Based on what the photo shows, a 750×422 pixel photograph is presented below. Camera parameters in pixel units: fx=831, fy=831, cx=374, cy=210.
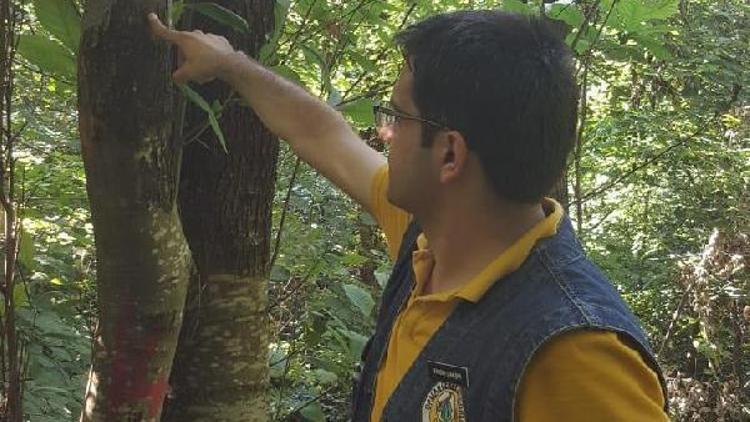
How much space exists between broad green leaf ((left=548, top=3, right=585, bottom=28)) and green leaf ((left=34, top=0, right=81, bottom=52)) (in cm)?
127

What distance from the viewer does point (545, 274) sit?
1.18m

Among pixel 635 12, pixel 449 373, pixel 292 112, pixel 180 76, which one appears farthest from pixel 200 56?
pixel 635 12

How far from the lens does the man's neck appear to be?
131cm

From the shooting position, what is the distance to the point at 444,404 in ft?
3.82

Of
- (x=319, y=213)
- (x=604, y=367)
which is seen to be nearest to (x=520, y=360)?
(x=604, y=367)

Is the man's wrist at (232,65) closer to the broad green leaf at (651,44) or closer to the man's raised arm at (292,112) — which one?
the man's raised arm at (292,112)

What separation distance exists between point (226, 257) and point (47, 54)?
0.68 metres

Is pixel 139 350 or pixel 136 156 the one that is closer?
pixel 136 156

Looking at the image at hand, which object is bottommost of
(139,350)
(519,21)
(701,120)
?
(139,350)

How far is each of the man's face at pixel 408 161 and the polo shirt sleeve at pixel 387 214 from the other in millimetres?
418

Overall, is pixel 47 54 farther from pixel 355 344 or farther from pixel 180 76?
pixel 355 344

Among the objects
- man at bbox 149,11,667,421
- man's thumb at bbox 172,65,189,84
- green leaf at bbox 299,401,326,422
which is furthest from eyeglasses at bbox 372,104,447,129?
green leaf at bbox 299,401,326,422

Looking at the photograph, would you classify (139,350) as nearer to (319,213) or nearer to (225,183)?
(225,183)

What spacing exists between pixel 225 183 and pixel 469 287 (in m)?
0.90
